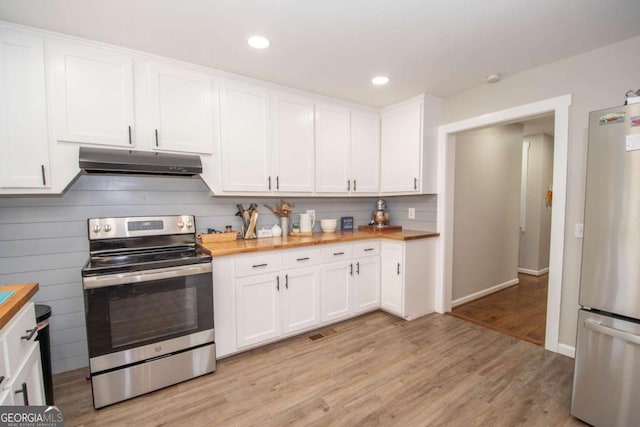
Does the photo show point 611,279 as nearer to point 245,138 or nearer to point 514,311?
point 514,311

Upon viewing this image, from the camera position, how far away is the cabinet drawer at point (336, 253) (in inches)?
110

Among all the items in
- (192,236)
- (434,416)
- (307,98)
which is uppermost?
(307,98)

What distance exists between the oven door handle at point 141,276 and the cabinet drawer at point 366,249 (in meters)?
1.52

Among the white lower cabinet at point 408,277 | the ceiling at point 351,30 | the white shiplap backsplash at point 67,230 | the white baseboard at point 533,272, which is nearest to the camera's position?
the ceiling at point 351,30

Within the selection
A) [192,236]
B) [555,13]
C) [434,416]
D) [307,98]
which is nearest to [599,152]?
[555,13]

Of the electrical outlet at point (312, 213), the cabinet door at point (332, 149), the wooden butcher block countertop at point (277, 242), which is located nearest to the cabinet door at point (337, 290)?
the wooden butcher block countertop at point (277, 242)

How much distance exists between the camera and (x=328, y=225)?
131 inches

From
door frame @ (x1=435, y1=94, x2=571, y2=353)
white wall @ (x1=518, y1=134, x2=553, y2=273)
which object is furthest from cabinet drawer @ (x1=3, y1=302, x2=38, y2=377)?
white wall @ (x1=518, y1=134, x2=553, y2=273)

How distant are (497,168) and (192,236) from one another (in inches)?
156

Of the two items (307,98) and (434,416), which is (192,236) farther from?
(434,416)

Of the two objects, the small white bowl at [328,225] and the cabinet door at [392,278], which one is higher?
the small white bowl at [328,225]

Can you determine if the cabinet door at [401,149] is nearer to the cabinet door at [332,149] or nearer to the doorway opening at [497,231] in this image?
the cabinet door at [332,149]

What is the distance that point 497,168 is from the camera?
3.96m

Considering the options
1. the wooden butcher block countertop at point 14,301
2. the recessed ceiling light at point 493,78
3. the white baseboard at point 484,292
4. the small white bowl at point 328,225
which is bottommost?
the white baseboard at point 484,292
